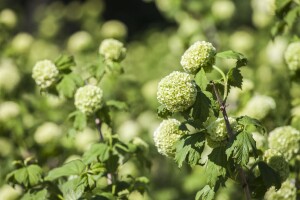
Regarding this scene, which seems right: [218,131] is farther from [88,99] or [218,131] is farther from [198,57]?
[88,99]

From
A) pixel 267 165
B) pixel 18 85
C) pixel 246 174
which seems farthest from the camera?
pixel 18 85

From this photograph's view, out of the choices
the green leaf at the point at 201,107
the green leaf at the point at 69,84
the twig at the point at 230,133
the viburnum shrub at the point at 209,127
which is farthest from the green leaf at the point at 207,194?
the green leaf at the point at 69,84

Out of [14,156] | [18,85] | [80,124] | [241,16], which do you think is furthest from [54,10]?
[80,124]

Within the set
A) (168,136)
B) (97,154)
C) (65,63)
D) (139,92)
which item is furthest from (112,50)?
(139,92)

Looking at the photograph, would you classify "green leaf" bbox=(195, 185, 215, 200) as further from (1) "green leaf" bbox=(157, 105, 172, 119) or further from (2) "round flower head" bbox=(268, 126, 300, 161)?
(2) "round flower head" bbox=(268, 126, 300, 161)

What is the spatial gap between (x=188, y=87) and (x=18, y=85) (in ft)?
9.21

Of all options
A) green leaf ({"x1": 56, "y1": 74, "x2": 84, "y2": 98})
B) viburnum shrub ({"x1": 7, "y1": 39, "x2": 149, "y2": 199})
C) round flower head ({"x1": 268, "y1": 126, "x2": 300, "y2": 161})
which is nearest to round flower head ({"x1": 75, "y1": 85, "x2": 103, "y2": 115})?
viburnum shrub ({"x1": 7, "y1": 39, "x2": 149, "y2": 199})

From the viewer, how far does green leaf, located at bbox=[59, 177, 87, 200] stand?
2508 mm

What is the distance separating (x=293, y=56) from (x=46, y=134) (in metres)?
1.89

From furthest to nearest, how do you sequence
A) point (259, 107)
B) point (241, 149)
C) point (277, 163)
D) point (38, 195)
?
point (259, 107) → point (38, 195) → point (277, 163) → point (241, 149)

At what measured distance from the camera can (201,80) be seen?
2.30 meters

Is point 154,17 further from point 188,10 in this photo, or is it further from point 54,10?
point 188,10

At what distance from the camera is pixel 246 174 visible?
8.29 feet

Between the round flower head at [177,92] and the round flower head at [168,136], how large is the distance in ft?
0.65
